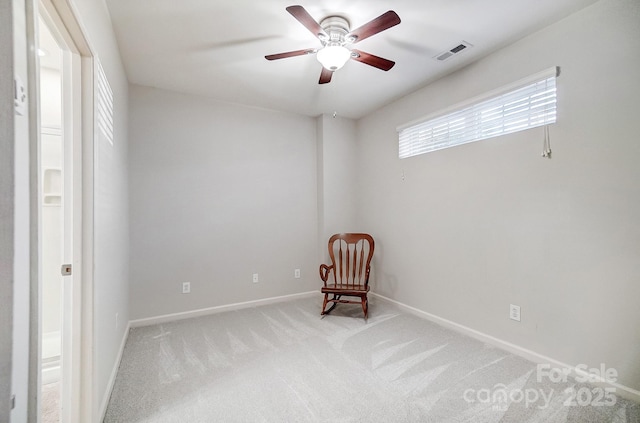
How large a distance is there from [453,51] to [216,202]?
9.42 feet

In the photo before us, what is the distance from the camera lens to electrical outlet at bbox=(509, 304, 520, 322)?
2.32m

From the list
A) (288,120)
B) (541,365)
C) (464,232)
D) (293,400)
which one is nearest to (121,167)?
(288,120)

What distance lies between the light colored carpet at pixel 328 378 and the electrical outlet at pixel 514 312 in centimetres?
30

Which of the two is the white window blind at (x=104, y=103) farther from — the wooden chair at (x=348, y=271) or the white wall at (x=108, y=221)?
the wooden chair at (x=348, y=271)

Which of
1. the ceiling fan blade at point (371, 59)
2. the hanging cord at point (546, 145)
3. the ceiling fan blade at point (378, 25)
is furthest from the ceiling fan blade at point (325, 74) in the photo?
the hanging cord at point (546, 145)

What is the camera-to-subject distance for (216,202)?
338 cm

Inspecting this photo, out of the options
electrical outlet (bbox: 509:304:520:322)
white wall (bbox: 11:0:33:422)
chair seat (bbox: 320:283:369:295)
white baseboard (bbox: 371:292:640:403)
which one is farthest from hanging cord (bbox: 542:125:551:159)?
white wall (bbox: 11:0:33:422)

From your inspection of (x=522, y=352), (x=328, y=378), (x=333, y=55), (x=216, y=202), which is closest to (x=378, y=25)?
(x=333, y=55)

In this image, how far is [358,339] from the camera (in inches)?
104

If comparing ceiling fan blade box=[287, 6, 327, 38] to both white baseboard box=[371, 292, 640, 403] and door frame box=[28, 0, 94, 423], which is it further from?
white baseboard box=[371, 292, 640, 403]

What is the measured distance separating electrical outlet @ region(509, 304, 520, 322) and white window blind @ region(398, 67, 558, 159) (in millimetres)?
1464

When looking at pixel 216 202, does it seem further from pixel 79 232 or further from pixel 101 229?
pixel 79 232

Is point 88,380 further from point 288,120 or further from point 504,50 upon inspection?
point 504,50

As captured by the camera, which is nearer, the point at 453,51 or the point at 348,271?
the point at 453,51
